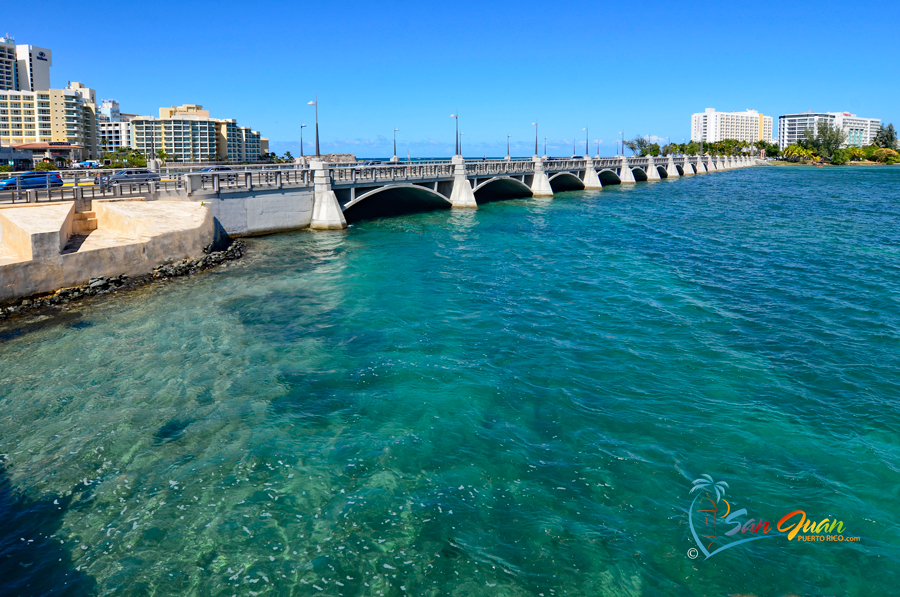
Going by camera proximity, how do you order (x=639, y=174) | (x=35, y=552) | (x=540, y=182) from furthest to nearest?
(x=639, y=174) < (x=540, y=182) < (x=35, y=552)

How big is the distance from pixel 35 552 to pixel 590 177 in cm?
9427

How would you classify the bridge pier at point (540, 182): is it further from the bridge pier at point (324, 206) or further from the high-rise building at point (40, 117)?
the high-rise building at point (40, 117)

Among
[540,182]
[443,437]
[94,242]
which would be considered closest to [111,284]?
[94,242]

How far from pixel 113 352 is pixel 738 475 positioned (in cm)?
1767

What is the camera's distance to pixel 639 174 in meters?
122

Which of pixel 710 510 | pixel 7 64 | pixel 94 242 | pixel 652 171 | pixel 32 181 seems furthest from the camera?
pixel 7 64

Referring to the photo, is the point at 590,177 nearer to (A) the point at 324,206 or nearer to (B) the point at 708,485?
(A) the point at 324,206

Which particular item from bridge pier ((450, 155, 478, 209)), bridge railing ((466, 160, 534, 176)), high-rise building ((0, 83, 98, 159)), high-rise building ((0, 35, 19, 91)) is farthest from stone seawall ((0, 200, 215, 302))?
high-rise building ((0, 35, 19, 91))

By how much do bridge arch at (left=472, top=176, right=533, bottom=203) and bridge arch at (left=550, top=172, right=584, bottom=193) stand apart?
13734 mm

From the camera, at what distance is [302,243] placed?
3831cm

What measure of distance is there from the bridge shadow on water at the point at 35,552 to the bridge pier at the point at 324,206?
33.4 metres

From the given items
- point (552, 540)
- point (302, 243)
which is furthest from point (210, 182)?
point (552, 540)

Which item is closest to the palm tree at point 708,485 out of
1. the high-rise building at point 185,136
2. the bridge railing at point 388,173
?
the bridge railing at point 388,173

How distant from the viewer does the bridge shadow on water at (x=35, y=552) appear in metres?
9.05
